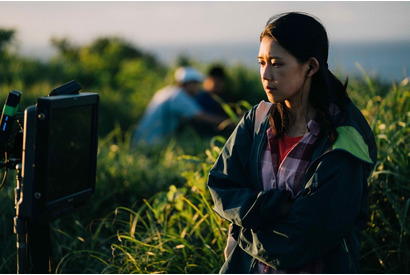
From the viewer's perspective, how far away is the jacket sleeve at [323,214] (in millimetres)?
1964

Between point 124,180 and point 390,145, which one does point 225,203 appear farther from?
point 124,180

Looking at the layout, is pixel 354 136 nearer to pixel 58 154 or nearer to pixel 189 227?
pixel 58 154

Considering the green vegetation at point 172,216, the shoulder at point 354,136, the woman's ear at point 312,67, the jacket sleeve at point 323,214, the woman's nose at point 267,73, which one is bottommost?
the green vegetation at point 172,216

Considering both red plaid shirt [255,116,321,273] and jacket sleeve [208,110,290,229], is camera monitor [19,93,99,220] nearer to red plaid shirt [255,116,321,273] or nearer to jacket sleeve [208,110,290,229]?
jacket sleeve [208,110,290,229]

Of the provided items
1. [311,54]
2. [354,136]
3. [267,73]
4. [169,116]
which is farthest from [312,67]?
[169,116]

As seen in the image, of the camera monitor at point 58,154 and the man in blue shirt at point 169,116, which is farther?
the man in blue shirt at point 169,116

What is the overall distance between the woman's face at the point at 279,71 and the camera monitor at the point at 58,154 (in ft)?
2.36

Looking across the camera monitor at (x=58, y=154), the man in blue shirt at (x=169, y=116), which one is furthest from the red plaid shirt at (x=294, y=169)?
the man in blue shirt at (x=169, y=116)

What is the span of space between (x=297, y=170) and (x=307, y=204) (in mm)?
175

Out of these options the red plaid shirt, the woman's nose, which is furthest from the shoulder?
the woman's nose

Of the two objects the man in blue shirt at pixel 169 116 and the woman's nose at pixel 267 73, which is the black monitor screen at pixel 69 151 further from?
the man in blue shirt at pixel 169 116

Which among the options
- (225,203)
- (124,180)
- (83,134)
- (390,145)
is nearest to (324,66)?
(225,203)

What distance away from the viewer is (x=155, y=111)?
7.46 m

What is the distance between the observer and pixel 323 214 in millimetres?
1968
